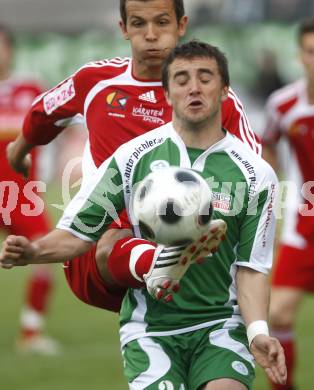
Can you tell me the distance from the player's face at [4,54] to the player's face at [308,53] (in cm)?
355

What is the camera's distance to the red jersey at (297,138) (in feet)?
30.7

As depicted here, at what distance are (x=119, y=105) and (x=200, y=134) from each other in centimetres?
101

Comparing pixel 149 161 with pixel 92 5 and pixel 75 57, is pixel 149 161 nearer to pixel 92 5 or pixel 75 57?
pixel 75 57

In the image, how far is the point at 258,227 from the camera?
234 inches

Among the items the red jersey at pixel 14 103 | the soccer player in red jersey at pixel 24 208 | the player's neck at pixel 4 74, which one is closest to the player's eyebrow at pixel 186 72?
the soccer player in red jersey at pixel 24 208

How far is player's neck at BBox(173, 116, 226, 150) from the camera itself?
5.90 meters

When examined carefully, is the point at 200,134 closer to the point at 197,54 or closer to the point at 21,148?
the point at 197,54

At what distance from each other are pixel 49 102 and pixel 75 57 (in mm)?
18013

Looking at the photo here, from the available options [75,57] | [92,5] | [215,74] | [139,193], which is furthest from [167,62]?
[92,5]

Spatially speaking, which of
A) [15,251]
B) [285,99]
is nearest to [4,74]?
[285,99]

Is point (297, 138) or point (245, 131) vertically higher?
point (245, 131)

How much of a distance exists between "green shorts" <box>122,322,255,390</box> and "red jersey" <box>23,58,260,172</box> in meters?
1.08

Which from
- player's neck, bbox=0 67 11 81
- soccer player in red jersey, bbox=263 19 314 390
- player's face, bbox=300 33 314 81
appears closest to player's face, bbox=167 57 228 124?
soccer player in red jersey, bbox=263 19 314 390

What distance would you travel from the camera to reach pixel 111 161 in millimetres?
5953
